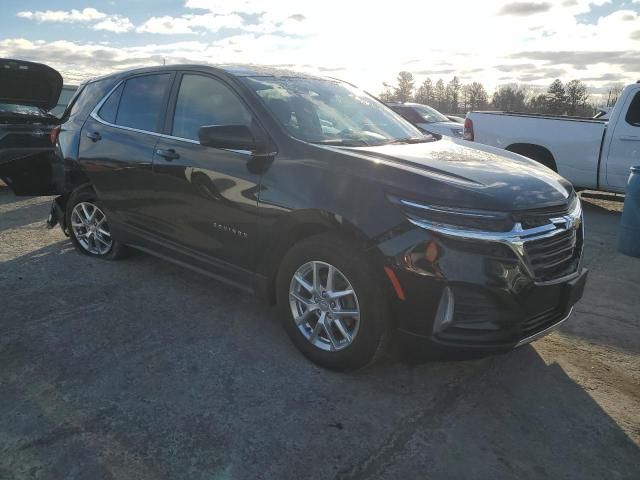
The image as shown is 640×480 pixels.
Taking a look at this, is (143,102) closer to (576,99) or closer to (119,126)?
(119,126)

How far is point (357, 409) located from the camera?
2875mm

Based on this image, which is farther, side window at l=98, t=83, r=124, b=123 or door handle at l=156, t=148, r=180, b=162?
side window at l=98, t=83, r=124, b=123

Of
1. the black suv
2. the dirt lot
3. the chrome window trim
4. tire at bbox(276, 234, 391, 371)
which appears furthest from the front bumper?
the chrome window trim

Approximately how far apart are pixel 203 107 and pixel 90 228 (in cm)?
208

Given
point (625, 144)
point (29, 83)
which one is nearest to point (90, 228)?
point (29, 83)

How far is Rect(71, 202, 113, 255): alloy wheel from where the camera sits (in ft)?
16.7

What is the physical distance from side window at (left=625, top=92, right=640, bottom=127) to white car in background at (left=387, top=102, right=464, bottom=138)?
14.3 feet

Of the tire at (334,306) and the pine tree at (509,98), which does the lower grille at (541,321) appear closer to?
the tire at (334,306)

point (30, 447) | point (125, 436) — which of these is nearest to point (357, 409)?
point (125, 436)

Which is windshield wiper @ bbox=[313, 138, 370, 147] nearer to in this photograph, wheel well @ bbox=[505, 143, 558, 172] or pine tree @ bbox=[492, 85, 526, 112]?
wheel well @ bbox=[505, 143, 558, 172]

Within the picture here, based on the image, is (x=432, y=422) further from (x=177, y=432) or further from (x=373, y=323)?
(x=177, y=432)

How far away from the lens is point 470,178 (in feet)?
9.64

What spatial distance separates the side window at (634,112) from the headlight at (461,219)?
21.6 ft

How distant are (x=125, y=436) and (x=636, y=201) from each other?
5.87m
